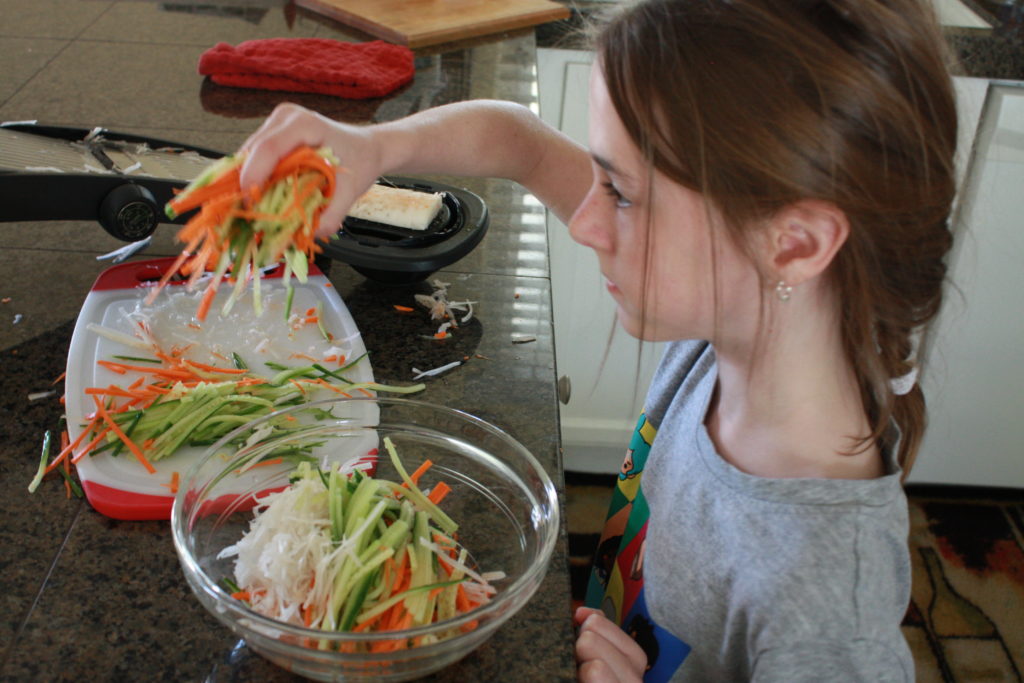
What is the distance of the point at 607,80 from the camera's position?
0.86m

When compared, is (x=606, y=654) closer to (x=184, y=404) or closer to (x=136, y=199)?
(x=184, y=404)

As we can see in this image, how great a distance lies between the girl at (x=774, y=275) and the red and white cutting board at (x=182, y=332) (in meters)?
0.31

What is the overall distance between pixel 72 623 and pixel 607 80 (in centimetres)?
68

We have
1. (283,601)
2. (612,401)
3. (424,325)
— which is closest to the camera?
(283,601)

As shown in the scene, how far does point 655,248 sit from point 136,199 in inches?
29.0

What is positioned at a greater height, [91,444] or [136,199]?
[136,199]

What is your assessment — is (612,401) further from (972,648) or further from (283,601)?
(283,601)

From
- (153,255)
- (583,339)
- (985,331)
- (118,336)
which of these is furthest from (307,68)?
(985,331)

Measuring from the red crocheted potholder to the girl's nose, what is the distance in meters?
1.11

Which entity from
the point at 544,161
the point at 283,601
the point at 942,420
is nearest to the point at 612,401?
the point at 942,420

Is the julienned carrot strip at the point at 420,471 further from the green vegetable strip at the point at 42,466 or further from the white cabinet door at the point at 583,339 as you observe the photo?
the white cabinet door at the point at 583,339

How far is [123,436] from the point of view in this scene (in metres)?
0.99

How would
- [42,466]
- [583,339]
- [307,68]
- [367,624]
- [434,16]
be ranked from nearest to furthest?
[367,624]
[42,466]
[307,68]
[434,16]
[583,339]

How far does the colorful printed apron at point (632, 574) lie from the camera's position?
1.03m
